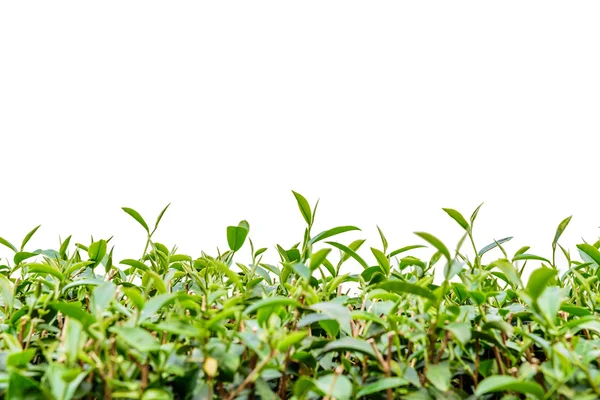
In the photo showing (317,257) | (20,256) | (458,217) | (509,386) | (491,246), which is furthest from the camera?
(20,256)

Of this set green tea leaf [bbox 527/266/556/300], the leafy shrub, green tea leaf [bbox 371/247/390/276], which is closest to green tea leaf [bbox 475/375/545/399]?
the leafy shrub

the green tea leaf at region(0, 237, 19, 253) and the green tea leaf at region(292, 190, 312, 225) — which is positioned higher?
the green tea leaf at region(292, 190, 312, 225)

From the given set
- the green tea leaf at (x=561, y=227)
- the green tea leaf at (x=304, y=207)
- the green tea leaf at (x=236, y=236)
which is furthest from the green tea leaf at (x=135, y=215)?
the green tea leaf at (x=561, y=227)

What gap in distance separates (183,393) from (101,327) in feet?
0.45

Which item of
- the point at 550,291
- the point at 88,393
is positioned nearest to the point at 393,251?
the point at 550,291

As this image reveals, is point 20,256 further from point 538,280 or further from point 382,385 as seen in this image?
point 538,280

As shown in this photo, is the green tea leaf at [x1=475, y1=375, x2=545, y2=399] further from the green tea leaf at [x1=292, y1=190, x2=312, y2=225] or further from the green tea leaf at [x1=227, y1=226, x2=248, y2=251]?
the green tea leaf at [x1=227, y1=226, x2=248, y2=251]

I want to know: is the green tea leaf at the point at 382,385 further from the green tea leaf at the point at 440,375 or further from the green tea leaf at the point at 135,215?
the green tea leaf at the point at 135,215

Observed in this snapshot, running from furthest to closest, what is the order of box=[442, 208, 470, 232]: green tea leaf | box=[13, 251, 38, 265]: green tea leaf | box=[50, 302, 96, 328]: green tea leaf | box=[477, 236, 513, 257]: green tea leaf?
box=[13, 251, 38, 265]: green tea leaf, box=[477, 236, 513, 257]: green tea leaf, box=[442, 208, 470, 232]: green tea leaf, box=[50, 302, 96, 328]: green tea leaf

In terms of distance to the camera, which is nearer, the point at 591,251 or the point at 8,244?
the point at 591,251

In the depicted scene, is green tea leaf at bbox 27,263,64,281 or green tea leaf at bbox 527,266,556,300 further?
green tea leaf at bbox 27,263,64,281

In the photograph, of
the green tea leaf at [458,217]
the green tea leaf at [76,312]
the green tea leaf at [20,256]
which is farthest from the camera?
the green tea leaf at [20,256]

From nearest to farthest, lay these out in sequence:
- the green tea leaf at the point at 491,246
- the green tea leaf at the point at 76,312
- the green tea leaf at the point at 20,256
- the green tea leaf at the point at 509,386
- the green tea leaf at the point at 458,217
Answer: the green tea leaf at the point at 509,386 < the green tea leaf at the point at 76,312 < the green tea leaf at the point at 458,217 < the green tea leaf at the point at 491,246 < the green tea leaf at the point at 20,256

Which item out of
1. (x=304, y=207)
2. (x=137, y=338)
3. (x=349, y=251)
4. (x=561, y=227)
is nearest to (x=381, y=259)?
(x=349, y=251)
